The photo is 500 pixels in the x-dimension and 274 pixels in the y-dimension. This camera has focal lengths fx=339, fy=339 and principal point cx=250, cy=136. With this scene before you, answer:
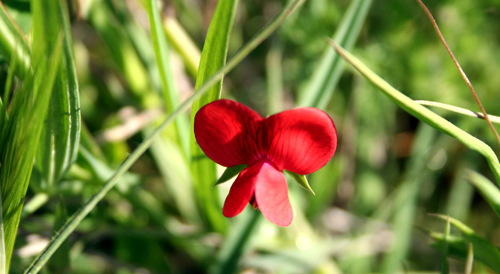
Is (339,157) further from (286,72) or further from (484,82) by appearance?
(484,82)

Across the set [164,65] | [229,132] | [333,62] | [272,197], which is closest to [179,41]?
[164,65]

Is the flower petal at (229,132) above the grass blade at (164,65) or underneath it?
underneath

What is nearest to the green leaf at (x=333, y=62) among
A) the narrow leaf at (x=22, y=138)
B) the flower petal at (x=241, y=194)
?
the flower petal at (x=241, y=194)

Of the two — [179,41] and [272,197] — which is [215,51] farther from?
[179,41]

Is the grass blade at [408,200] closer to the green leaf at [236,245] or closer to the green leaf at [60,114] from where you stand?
the green leaf at [236,245]

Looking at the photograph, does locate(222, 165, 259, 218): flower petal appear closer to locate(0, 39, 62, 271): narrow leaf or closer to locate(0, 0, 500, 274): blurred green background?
locate(0, 39, 62, 271): narrow leaf

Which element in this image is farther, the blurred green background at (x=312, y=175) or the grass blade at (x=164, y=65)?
the blurred green background at (x=312, y=175)
